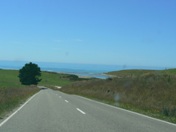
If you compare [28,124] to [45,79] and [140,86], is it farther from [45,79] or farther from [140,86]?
[45,79]

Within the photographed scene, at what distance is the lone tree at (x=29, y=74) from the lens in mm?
98188

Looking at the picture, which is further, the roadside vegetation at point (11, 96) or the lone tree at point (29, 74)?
the lone tree at point (29, 74)

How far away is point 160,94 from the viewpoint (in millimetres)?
34781

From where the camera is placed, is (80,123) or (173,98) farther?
(173,98)

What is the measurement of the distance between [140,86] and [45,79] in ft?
293

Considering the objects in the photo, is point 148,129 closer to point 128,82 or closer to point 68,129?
point 68,129

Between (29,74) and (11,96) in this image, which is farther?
(29,74)

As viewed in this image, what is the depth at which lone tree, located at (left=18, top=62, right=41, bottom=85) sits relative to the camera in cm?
9819

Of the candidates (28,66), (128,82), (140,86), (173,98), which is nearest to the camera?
(173,98)

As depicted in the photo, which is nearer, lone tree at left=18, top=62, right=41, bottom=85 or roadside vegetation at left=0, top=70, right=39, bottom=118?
roadside vegetation at left=0, top=70, right=39, bottom=118

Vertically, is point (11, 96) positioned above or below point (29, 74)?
below

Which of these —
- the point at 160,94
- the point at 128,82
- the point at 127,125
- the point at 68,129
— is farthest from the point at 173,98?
the point at 68,129

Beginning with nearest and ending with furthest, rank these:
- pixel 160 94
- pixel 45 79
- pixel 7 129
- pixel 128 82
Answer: pixel 7 129
pixel 160 94
pixel 128 82
pixel 45 79

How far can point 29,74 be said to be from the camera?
9862 centimetres
